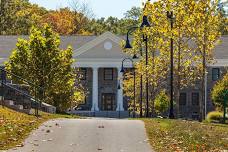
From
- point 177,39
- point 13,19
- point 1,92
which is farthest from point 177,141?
point 13,19

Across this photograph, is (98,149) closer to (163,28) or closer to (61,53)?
(163,28)

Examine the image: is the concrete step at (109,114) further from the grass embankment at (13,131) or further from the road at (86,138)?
the grass embankment at (13,131)

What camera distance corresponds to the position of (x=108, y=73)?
7681 cm

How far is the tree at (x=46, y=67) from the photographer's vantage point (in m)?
39.0

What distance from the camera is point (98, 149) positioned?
15703 millimetres

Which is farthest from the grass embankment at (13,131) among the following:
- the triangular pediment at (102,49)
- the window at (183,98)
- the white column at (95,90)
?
the window at (183,98)

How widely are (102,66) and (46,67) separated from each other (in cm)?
3625

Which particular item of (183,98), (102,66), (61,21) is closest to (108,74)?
(102,66)

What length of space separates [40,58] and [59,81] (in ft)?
6.54

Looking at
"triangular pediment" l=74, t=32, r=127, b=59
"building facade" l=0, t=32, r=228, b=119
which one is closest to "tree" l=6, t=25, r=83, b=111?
"building facade" l=0, t=32, r=228, b=119

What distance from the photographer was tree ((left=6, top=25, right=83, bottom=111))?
128 ft

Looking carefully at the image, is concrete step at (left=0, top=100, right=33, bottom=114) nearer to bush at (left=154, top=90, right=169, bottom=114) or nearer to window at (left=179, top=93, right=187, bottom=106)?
bush at (left=154, top=90, right=169, bottom=114)

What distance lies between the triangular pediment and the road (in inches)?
2112

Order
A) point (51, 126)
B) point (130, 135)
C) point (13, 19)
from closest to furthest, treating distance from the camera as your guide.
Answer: point (130, 135) < point (51, 126) < point (13, 19)
